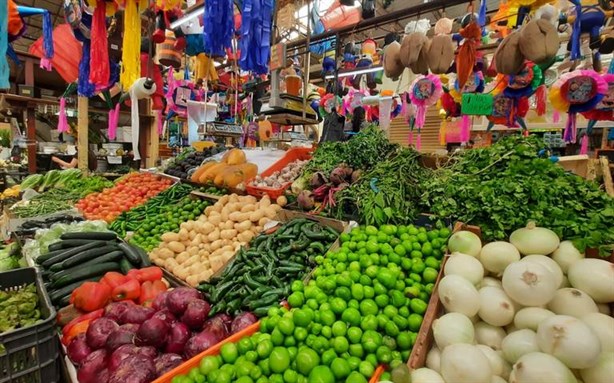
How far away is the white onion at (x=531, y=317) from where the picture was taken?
130 centimetres

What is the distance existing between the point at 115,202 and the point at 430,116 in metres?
10.2

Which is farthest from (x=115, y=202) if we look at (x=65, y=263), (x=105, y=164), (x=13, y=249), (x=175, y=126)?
(x=175, y=126)

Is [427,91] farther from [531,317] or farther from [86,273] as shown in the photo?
[86,273]

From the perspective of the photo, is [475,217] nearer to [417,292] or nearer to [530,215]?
[530,215]

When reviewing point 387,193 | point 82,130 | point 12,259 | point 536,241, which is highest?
point 82,130

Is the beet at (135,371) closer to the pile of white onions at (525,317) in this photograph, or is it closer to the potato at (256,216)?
the pile of white onions at (525,317)

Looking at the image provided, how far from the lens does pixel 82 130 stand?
6605 mm

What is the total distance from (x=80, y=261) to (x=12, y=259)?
147 cm

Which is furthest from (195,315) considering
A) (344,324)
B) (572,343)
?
(572,343)

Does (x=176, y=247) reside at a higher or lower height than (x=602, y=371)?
lower

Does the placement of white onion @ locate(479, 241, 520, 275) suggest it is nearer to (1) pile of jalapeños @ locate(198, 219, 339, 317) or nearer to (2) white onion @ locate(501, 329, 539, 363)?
(2) white onion @ locate(501, 329, 539, 363)

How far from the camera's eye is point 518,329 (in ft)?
4.43

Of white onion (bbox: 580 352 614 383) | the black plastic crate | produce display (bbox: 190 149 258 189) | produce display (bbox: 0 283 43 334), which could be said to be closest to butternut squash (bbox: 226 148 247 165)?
produce display (bbox: 190 149 258 189)

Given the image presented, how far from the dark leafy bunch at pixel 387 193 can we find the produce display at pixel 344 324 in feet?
1.40
